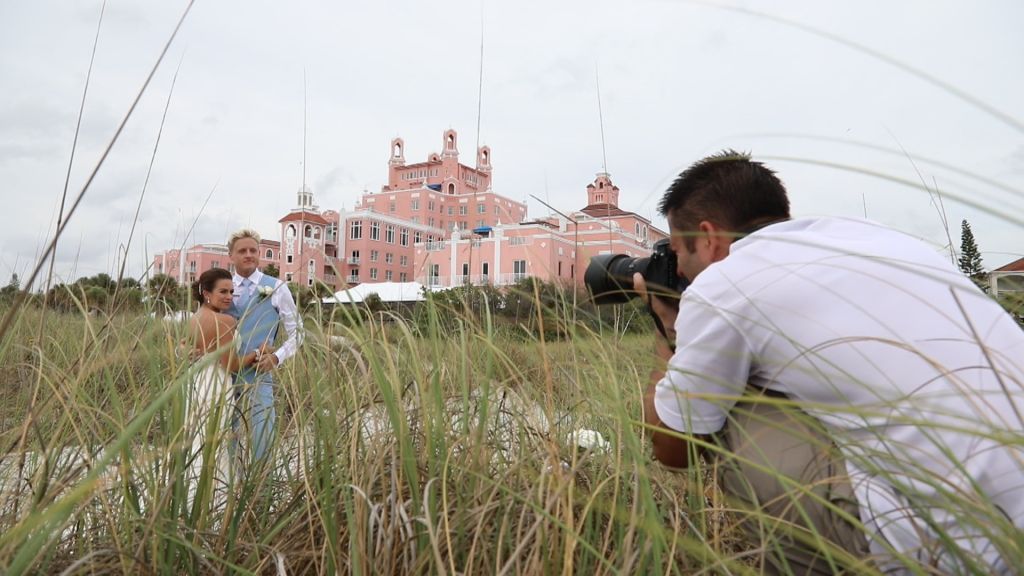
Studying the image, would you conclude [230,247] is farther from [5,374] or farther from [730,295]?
[730,295]

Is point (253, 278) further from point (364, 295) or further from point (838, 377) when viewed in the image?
point (838, 377)

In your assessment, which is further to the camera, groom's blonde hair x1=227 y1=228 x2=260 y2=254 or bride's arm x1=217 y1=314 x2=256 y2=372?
groom's blonde hair x1=227 y1=228 x2=260 y2=254

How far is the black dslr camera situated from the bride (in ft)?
2.60

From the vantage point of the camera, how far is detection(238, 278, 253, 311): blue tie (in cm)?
371

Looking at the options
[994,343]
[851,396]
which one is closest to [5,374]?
[851,396]

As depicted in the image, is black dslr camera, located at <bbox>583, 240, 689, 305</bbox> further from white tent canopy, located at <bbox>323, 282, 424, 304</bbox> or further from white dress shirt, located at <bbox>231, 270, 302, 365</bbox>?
white dress shirt, located at <bbox>231, 270, 302, 365</bbox>

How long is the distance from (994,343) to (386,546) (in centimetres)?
99

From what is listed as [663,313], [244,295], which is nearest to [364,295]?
[663,313]

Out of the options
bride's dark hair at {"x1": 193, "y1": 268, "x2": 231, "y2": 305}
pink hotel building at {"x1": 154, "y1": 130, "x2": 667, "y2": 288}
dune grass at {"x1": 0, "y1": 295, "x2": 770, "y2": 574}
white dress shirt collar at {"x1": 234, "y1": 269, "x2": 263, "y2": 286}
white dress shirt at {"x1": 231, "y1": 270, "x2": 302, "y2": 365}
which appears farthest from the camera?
pink hotel building at {"x1": 154, "y1": 130, "x2": 667, "y2": 288}

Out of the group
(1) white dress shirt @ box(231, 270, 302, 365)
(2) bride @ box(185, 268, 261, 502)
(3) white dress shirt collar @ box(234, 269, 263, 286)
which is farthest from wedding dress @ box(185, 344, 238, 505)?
(3) white dress shirt collar @ box(234, 269, 263, 286)

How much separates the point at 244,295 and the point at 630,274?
278cm

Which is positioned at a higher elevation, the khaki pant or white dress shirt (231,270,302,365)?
white dress shirt (231,270,302,365)

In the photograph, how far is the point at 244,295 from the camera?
12.4 ft

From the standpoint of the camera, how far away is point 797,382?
1145 millimetres
